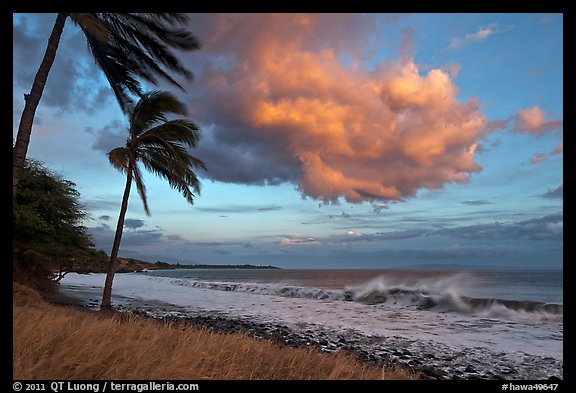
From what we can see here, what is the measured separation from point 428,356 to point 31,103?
1251 centimetres

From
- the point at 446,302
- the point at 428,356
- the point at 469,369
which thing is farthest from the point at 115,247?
the point at 446,302

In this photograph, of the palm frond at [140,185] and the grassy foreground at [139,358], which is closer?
the grassy foreground at [139,358]

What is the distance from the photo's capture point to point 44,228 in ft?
55.0

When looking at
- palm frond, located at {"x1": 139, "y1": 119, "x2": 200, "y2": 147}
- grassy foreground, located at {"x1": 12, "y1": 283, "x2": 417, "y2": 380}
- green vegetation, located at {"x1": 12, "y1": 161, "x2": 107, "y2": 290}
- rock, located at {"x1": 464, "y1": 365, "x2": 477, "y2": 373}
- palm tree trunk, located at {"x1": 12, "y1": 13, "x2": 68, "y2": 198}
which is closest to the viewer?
grassy foreground, located at {"x1": 12, "y1": 283, "x2": 417, "y2": 380}

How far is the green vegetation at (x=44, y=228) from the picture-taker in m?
16.3

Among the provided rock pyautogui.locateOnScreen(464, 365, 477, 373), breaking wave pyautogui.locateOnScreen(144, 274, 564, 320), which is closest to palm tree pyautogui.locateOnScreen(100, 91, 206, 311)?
rock pyautogui.locateOnScreen(464, 365, 477, 373)

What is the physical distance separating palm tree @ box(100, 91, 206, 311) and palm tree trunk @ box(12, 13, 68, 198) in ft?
15.4

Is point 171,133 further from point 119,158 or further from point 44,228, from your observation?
point 44,228

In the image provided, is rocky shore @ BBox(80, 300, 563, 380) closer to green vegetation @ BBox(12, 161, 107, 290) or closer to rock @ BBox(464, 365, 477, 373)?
rock @ BBox(464, 365, 477, 373)

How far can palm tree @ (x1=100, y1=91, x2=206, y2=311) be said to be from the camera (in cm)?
1402

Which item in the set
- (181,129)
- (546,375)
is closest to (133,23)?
(181,129)

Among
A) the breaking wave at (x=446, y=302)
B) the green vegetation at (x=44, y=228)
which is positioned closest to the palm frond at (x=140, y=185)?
the green vegetation at (x=44, y=228)

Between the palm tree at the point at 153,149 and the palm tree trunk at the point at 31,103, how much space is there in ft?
15.4

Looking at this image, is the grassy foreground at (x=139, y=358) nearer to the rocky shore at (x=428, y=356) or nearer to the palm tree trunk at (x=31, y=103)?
the palm tree trunk at (x=31, y=103)
